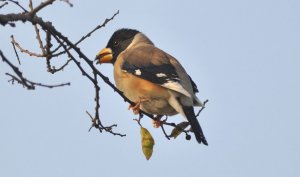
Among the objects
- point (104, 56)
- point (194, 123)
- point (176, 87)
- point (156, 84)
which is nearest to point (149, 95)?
point (156, 84)

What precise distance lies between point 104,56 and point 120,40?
1.44 ft

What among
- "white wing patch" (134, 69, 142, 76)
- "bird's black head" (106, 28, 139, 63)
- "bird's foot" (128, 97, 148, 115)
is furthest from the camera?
"bird's black head" (106, 28, 139, 63)

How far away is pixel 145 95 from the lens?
5.96 meters

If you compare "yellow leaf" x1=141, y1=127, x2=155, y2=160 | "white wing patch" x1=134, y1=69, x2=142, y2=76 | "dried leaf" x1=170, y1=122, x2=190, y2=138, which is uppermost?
"white wing patch" x1=134, y1=69, x2=142, y2=76

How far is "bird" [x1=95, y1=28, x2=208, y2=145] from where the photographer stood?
225 inches

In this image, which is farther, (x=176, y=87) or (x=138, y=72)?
(x=138, y=72)

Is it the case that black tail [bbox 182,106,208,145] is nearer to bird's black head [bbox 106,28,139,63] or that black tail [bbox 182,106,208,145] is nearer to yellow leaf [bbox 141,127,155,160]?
yellow leaf [bbox 141,127,155,160]

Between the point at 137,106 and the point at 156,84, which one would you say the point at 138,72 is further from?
the point at 137,106

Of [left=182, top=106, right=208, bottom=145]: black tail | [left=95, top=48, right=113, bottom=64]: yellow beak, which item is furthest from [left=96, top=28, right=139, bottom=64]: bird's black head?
Result: [left=182, top=106, right=208, bottom=145]: black tail

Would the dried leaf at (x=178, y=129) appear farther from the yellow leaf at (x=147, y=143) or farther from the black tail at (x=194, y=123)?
the yellow leaf at (x=147, y=143)

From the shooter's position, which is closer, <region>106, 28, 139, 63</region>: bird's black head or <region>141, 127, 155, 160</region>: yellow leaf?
<region>141, 127, 155, 160</region>: yellow leaf

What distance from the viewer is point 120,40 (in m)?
7.58

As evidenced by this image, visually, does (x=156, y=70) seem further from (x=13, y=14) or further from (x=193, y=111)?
(x=13, y=14)

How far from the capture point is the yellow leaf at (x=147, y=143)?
484 cm
